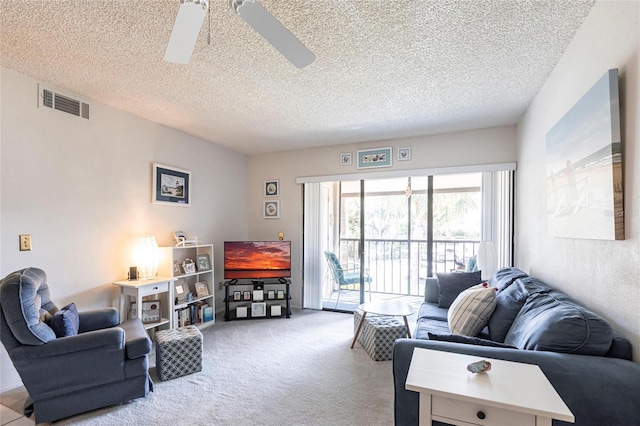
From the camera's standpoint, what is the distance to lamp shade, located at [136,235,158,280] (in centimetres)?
312

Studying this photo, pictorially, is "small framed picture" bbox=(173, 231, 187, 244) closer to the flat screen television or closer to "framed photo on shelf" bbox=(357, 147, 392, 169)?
the flat screen television

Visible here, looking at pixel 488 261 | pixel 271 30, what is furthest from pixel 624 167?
pixel 488 261

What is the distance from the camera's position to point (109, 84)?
8.29ft

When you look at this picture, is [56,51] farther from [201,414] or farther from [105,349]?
[201,414]

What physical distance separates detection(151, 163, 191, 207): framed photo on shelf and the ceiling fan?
2318mm

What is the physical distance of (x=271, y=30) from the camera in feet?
4.18

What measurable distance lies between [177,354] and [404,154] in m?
3.39

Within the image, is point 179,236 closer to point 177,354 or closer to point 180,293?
point 180,293

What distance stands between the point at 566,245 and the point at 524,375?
1.20m

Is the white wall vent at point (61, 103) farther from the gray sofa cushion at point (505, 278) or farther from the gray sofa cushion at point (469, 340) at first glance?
the gray sofa cushion at point (505, 278)

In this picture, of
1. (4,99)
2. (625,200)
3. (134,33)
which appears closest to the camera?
(625,200)

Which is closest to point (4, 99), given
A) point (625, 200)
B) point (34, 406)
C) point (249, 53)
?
point (249, 53)

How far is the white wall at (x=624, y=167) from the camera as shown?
125 centimetres

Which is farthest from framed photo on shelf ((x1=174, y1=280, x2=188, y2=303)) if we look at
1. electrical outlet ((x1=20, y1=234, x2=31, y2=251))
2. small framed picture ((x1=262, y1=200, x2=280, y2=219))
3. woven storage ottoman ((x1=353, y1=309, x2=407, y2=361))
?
woven storage ottoman ((x1=353, y1=309, x2=407, y2=361))
